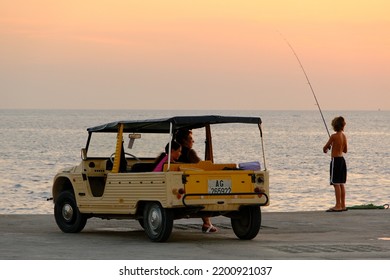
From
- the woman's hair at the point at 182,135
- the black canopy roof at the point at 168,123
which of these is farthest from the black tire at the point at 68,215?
the woman's hair at the point at 182,135

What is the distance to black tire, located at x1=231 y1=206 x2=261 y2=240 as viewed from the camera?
16.5 meters

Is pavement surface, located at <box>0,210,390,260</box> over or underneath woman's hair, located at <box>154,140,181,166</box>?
underneath

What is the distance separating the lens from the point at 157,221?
15.9 metres

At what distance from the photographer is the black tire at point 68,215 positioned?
57.6 ft

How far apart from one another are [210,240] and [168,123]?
1703 millimetres

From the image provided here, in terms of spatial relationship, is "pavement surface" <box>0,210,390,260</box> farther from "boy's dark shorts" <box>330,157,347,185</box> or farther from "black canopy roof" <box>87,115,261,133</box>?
"black canopy roof" <box>87,115,261,133</box>

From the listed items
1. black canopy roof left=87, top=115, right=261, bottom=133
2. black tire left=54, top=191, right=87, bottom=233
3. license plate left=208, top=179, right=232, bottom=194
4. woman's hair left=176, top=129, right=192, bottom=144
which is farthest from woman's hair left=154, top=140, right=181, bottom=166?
black tire left=54, top=191, right=87, bottom=233

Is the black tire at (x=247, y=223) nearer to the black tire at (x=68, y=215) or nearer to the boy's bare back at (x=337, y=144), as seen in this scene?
the black tire at (x=68, y=215)

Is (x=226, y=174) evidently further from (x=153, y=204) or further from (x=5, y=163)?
(x=5, y=163)

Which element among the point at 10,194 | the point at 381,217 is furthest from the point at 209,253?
the point at 10,194

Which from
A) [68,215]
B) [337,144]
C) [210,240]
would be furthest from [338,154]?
[68,215]

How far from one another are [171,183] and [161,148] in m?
2.41

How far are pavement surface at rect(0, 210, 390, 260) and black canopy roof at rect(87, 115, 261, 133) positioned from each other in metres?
1.53

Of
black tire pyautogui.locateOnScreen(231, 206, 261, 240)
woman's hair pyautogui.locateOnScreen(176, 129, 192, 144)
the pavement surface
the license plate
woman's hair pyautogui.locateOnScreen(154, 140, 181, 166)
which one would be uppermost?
woman's hair pyautogui.locateOnScreen(176, 129, 192, 144)
